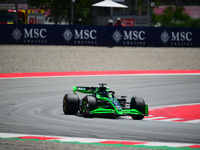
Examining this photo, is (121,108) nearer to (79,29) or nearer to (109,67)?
(109,67)

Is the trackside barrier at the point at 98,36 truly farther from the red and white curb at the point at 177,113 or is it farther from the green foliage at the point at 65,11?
the red and white curb at the point at 177,113

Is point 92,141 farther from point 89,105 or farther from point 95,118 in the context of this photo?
point 95,118

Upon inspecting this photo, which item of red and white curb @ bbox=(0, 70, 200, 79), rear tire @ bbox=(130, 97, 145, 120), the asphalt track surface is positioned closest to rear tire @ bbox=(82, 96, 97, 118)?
the asphalt track surface

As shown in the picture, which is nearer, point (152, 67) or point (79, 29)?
point (152, 67)

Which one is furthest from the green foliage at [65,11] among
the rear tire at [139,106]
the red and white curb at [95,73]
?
the rear tire at [139,106]

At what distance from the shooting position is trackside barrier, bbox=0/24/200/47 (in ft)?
93.4

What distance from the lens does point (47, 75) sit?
2200 centimetres

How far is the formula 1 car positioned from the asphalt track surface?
0.21 metres

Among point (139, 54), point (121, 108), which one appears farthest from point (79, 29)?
point (121, 108)

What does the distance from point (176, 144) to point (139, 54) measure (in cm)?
2160

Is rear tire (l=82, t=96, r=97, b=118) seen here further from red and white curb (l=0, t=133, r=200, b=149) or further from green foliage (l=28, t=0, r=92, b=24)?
green foliage (l=28, t=0, r=92, b=24)

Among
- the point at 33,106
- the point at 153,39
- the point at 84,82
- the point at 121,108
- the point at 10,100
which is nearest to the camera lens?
the point at 121,108

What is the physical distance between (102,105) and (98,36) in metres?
19.2

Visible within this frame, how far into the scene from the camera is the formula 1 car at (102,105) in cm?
1033
